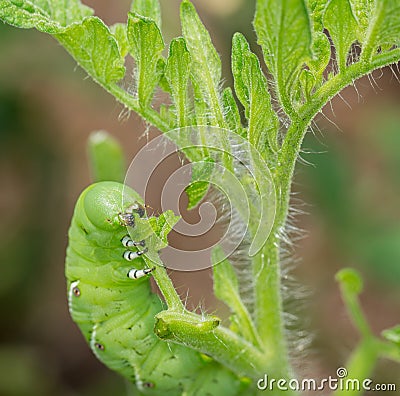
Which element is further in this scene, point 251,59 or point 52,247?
point 52,247

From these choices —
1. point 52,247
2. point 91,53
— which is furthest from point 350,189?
point 91,53

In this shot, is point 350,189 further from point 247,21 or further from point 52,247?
point 52,247

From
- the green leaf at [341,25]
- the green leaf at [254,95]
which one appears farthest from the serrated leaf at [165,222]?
the green leaf at [341,25]

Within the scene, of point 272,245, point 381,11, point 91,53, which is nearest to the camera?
point 381,11

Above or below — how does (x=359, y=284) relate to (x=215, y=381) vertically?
above

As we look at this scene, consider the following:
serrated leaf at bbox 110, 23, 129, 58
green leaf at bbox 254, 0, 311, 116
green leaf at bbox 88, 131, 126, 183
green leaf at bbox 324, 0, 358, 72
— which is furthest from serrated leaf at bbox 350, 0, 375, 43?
green leaf at bbox 88, 131, 126, 183

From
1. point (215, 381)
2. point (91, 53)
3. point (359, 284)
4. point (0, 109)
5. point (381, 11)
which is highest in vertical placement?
point (0, 109)
